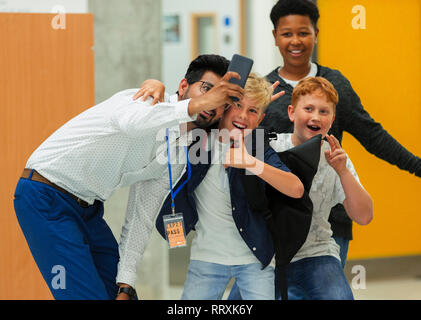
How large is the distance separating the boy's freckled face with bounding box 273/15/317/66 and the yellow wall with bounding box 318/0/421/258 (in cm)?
152

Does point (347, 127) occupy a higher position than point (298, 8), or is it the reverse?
point (298, 8)

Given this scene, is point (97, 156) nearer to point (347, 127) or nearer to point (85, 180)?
point (85, 180)

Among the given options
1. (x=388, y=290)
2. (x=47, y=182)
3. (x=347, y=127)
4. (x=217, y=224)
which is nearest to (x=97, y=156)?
(x=47, y=182)

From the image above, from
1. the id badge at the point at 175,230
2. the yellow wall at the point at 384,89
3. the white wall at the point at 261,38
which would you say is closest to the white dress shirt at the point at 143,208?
the id badge at the point at 175,230

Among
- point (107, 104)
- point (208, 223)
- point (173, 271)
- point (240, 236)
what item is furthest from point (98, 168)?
point (173, 271)

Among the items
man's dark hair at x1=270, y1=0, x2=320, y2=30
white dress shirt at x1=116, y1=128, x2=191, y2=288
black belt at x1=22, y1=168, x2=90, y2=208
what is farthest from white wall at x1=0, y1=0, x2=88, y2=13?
white dress shirt at x1=116, y1=128, x2=191, y2=288

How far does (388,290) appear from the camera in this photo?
3.73m

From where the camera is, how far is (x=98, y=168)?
189 centimetres

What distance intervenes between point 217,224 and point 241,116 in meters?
0.39

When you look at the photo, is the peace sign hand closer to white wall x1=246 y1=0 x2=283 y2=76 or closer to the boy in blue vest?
the boy in blue vest

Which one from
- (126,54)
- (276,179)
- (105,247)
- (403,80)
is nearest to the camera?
(276,179)

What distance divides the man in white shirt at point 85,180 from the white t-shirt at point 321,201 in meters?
0.46
